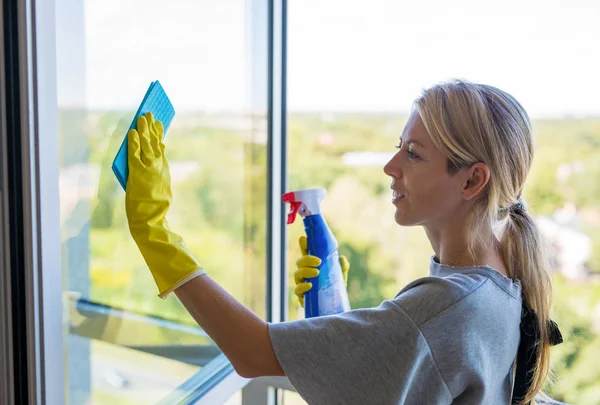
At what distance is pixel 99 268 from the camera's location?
0.93 meters

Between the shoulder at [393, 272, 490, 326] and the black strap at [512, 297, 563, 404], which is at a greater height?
the shoulder at [393, 272, 490, 326]

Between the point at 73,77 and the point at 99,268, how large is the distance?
33 cm

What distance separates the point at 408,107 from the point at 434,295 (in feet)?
2.24

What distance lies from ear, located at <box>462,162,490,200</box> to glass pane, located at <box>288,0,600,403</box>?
0.52 m

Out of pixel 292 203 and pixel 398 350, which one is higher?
pixel 292 203

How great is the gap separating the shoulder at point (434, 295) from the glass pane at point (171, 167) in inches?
20.4

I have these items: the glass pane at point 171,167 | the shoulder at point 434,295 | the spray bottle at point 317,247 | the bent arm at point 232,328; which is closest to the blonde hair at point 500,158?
the shoulder at point 434,295

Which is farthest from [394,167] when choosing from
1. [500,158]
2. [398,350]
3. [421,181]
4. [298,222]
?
[298,222]

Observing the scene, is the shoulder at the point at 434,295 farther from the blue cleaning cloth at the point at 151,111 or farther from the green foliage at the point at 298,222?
the blue cleaning cloth at the point at 151,111

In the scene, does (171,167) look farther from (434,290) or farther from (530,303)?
(530,303)

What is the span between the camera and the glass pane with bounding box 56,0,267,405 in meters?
0.84

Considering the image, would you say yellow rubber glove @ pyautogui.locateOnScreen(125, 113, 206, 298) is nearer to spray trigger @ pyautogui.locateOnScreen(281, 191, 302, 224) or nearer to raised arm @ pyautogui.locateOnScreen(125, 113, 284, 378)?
raised arm @ pyautogui.locateOnScreen(125, 113, 284, 378)

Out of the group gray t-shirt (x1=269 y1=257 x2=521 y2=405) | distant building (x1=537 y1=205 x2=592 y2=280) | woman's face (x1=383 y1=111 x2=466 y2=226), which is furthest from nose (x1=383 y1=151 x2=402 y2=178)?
distant building (x1=537 y1=205 x2=592 y2=280)

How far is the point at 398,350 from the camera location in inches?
30.5
